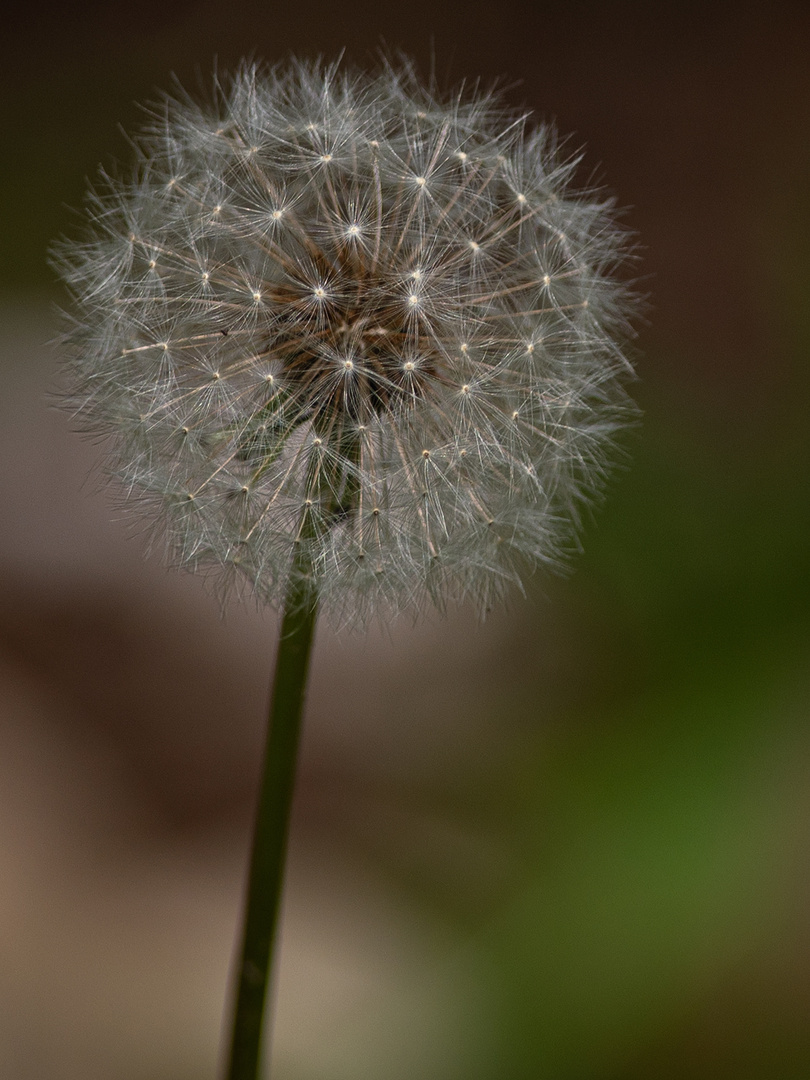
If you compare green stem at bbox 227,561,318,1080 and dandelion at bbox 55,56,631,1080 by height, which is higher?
dandelion at bbox 55,56,631,1080

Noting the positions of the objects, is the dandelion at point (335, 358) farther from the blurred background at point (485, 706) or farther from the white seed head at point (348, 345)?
the blurred background at point (485, 706)

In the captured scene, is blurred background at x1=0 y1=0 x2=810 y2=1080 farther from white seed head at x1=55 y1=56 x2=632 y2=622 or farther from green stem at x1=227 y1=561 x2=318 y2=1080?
green stem at x1=227 y1=561 x2=318 y2=1080

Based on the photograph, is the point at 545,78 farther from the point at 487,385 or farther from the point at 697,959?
the point at 697,959

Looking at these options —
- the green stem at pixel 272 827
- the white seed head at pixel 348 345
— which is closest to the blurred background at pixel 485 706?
the white seed head at pixel 348 345

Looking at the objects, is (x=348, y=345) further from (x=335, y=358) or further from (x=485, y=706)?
(x=485, y=706)

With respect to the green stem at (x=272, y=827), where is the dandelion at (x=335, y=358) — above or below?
above

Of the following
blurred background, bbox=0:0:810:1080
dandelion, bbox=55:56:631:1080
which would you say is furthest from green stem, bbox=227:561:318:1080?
blurred background, bbox=0:0:810:1080
